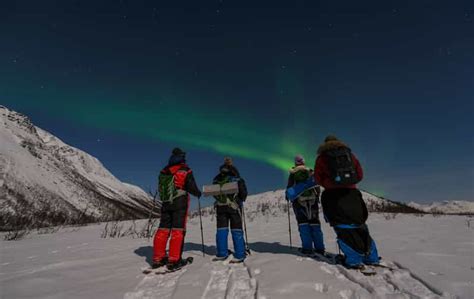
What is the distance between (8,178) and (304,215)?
214 ft

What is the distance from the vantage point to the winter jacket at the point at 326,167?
4.36 meters

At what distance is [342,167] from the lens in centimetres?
427

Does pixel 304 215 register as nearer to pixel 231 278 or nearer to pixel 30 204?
pixel 231 278

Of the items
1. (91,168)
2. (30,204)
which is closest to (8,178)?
(30,204)

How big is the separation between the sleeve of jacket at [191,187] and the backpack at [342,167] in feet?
8.74

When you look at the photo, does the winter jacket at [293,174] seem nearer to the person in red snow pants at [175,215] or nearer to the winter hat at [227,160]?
the winter hat at [227,160]

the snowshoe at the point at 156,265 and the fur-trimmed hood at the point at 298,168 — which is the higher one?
the fur-trimmed hood at the point at 298,168

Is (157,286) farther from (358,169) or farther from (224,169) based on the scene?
(358,169)

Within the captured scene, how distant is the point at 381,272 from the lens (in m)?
3.63

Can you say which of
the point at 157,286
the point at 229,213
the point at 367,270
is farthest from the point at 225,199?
the point at 367,270

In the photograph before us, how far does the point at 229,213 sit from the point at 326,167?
2231 millimetres

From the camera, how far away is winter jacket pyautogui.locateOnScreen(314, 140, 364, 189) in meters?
4.36

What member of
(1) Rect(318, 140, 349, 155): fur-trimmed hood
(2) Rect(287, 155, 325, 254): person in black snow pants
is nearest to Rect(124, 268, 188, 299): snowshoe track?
(2) Rect(287, 155, 325, 254): person in black snow pants

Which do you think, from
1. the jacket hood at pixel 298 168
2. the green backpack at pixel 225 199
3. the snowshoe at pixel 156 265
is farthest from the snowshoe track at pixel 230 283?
the jacket hood at pixel 298 168
